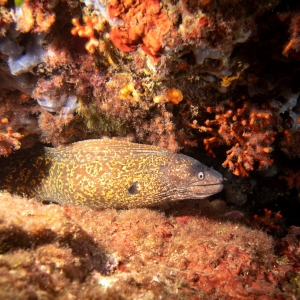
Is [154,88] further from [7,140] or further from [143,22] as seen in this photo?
[7,140]

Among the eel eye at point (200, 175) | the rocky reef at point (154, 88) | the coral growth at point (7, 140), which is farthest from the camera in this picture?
the eel eye at point (200, 175)

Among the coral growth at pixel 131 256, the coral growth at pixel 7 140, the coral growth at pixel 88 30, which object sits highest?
the coral growth at pixel 88 30

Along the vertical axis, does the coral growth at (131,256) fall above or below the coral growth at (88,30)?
below

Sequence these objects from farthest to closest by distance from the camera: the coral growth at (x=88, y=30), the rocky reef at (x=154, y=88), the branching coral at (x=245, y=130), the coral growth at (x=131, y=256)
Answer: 1. the branching coral at (x=245, y=130)
2. the coral growth at (x=88, y=30)
3. the rocky reef at (x=154, y=88)
4. the coral growth at (x=131, y=256)

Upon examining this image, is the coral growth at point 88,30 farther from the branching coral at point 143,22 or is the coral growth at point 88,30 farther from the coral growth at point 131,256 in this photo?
the coral growth at point 131,256

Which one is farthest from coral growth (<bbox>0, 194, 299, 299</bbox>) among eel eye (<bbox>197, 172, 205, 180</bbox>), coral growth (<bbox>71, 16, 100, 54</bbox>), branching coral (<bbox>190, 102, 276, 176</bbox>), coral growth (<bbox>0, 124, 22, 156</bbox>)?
→ coral growth (<bbox>71, 16, 100, 54</bbox>)

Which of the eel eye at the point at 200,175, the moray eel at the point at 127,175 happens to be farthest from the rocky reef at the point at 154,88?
the eel eye at the point at 200,175

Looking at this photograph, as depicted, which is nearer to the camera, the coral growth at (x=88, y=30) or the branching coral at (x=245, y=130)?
the coral growth at (x=88, y=30)
